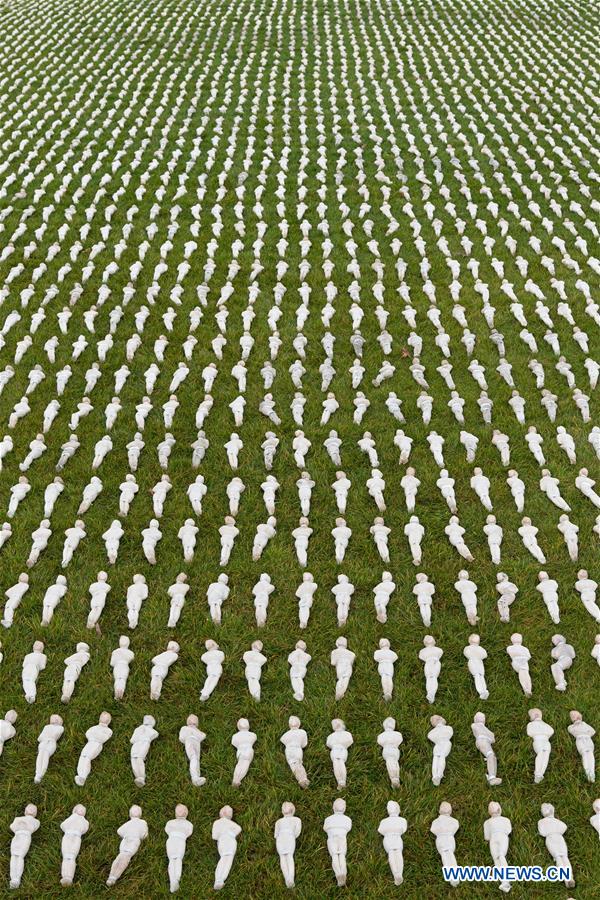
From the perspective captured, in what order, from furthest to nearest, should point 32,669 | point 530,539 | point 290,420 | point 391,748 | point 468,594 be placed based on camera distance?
point 290,420 → point 530,539 → point 468,594 → point 32,669 → point 391,748

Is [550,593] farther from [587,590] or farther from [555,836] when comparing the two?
[555,836]

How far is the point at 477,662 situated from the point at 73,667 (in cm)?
266

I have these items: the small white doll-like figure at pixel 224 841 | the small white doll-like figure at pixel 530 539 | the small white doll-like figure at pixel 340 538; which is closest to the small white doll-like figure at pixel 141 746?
the small white doll-like figure at pixel 224 841

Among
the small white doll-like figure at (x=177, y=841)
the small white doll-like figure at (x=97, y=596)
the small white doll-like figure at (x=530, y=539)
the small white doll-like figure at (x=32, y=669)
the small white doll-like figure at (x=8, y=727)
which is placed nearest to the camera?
the small white doll-like figure at (x=177, y=841)

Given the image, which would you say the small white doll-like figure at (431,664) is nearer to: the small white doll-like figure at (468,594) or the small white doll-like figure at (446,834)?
the small white doll-like figure at (468,594)

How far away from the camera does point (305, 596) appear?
4.96 metres

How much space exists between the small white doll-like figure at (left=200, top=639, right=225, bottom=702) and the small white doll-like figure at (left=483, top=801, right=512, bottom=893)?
181cm

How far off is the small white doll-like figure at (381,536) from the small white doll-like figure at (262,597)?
35.7 inches

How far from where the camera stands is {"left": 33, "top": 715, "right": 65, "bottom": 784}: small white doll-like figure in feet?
13.3

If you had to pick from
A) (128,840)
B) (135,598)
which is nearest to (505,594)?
(135,598)

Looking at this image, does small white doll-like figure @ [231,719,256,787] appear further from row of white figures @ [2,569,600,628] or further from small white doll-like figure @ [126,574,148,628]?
small white doll-like figure @ [126,574,148,628]

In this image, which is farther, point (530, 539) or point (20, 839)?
point (530, 539)

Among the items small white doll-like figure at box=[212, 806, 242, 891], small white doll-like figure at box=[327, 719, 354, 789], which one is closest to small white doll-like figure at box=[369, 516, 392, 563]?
small white doll-like figure at box=[327, 719, 354, 789]

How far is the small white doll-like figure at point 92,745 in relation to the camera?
4027 millimetres
